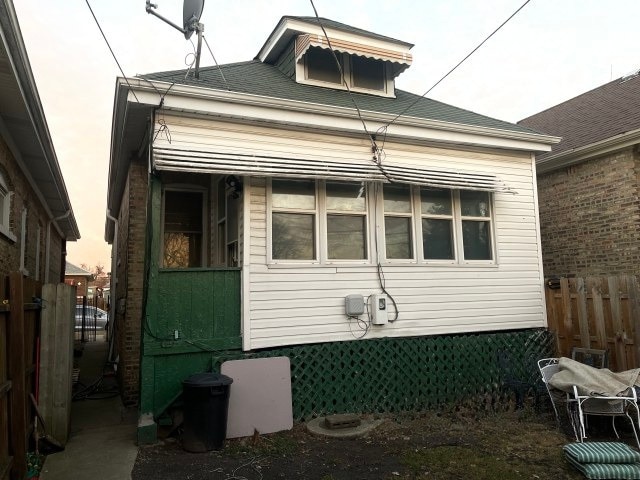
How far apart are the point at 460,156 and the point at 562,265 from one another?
3905mm

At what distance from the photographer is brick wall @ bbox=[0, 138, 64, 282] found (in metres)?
6.39

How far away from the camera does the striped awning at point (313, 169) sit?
5953 mm

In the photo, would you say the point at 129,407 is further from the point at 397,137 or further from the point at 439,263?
the point at 397,137

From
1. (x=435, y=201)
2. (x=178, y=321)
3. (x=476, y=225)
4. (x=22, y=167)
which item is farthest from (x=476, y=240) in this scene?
(x=22, y=167)

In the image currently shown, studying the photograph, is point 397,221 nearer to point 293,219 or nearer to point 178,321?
point 293,219

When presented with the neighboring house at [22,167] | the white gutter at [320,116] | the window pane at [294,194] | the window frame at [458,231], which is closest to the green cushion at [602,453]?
the window frame at [458,231]

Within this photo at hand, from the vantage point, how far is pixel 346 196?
7.19 metres

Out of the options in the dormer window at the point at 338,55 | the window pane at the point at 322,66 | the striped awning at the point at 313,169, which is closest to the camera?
the striped awning at the point at 313,169

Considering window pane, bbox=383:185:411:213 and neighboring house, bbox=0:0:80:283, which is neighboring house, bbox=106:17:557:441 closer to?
window pane, bbox=383:185:411:213

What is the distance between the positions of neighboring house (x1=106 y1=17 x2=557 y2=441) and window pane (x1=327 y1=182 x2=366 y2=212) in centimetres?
2

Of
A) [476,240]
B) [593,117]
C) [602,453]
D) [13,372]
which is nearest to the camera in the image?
[13,372]

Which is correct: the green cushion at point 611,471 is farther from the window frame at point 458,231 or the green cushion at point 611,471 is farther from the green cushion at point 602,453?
the window frame at point 458,231

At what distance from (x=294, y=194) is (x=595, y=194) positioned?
633 cm

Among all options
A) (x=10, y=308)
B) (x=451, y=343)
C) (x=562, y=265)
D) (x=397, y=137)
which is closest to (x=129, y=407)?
(x=10, y=308)
